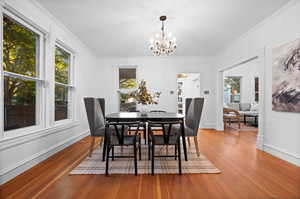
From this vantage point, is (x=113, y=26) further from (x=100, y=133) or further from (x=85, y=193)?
(x=85, y=193)

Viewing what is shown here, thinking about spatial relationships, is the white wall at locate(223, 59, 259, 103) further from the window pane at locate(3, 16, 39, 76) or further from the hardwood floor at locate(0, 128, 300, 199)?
the window pane at locate(3, 16, 39, 76)

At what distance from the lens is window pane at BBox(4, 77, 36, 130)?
2.17 metres

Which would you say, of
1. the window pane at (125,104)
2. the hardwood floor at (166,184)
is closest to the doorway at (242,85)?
the window pane at (125,104)

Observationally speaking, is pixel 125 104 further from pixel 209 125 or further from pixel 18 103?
pixel 18 103

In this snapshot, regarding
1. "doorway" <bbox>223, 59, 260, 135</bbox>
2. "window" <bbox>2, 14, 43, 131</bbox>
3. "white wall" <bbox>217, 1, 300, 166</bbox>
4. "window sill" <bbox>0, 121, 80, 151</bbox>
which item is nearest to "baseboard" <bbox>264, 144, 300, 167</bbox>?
"white wall" <bbox>217, 1, 300, 166</bbox>

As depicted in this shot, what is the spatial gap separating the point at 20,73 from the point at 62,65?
4.24 ft

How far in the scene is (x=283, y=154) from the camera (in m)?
2.75

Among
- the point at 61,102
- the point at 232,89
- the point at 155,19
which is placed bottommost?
the point at 61,102

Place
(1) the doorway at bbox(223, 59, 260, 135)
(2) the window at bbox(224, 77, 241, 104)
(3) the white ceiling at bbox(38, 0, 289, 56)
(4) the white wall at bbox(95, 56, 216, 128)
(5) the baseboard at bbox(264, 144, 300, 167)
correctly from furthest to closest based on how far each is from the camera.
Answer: (2) the window at bbox(224, 77, 241, 104)
(1) the doorway at bbox(223, 59, 260, 135)
(4) the white wall at bbox(95, 56, 216, 128)
(3) the white ceiling at bbox(38, 0, 289, 56)
(5) the baseboard at bbox(264, 144, 300, 167)

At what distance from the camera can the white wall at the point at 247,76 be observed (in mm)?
7789

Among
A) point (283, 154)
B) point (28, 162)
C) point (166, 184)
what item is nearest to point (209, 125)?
point (283, 154)

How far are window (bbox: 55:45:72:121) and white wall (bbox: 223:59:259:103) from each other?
6794 mm

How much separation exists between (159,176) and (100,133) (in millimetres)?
1256

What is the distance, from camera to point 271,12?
2.92 m
